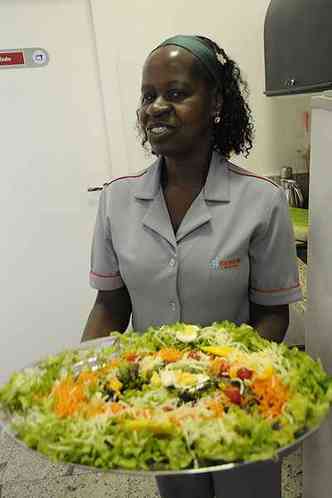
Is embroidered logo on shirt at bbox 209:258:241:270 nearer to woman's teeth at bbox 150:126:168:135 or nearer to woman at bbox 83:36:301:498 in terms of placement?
woman at bbox 83:36:301:498

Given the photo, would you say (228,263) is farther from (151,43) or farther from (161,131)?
(151,43)

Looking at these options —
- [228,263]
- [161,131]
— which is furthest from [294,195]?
[161,131]

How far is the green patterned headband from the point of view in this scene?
1.09m

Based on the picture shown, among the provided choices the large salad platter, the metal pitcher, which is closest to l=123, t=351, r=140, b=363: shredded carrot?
the large salad platter

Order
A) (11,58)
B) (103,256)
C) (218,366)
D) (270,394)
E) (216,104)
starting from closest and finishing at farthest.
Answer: (270,394) → (218,366) → (216,104) → (103,256) → (11,58)

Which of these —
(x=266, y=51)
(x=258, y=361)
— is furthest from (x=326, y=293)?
(x=266, y=51)

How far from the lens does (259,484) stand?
1.03m

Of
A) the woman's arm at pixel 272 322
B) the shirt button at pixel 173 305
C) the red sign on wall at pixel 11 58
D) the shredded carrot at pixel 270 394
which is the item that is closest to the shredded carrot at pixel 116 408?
the shredded carrot at pixel 270 394

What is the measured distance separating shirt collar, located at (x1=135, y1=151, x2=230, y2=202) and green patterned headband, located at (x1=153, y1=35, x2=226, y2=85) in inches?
8.4

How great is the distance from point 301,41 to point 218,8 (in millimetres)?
723

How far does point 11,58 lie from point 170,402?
7.10 ft

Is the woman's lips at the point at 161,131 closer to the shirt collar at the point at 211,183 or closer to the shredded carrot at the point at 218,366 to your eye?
the shirt collar at the point at 211,183

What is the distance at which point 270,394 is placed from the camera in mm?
862

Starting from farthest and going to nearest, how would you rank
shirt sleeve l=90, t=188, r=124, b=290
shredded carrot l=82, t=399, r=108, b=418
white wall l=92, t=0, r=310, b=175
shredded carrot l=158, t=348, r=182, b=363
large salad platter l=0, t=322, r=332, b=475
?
white wall l=92, t=0, r=310, b=175
shirt sleeve l=90, t=188, r=124, b=290
shredded carrot l=158, t=348, r=182, b=363
shredded carrot l=82, t=399, r=108, b=418
large salad platter l=0, t=322, r=332, b=475
